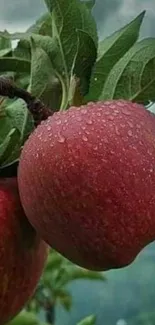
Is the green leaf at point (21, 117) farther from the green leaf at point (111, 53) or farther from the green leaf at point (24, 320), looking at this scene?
the green leaf at point (24, 320)

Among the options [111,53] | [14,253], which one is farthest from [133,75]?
[14,253]

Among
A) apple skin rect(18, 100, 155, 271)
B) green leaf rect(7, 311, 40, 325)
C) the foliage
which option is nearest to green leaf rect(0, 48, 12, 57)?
the foliage

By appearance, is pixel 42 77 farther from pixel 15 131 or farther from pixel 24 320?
pixel 24 320

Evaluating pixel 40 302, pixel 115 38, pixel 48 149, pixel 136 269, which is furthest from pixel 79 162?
pixel 136 269

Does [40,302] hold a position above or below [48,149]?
below

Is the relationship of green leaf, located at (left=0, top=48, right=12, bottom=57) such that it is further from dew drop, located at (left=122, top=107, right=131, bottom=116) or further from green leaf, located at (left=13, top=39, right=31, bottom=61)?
dew drop, located at (left=122, top=107, right=131, bottom=116)

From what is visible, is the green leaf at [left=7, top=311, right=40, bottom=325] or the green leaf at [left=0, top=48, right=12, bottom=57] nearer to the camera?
the green leaf at [left=0, top=48, right=12, bottom=57]

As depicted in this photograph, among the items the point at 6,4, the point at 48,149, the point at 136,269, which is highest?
the point at 48,149

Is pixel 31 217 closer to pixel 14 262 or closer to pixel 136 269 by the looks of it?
pixel 14 262
